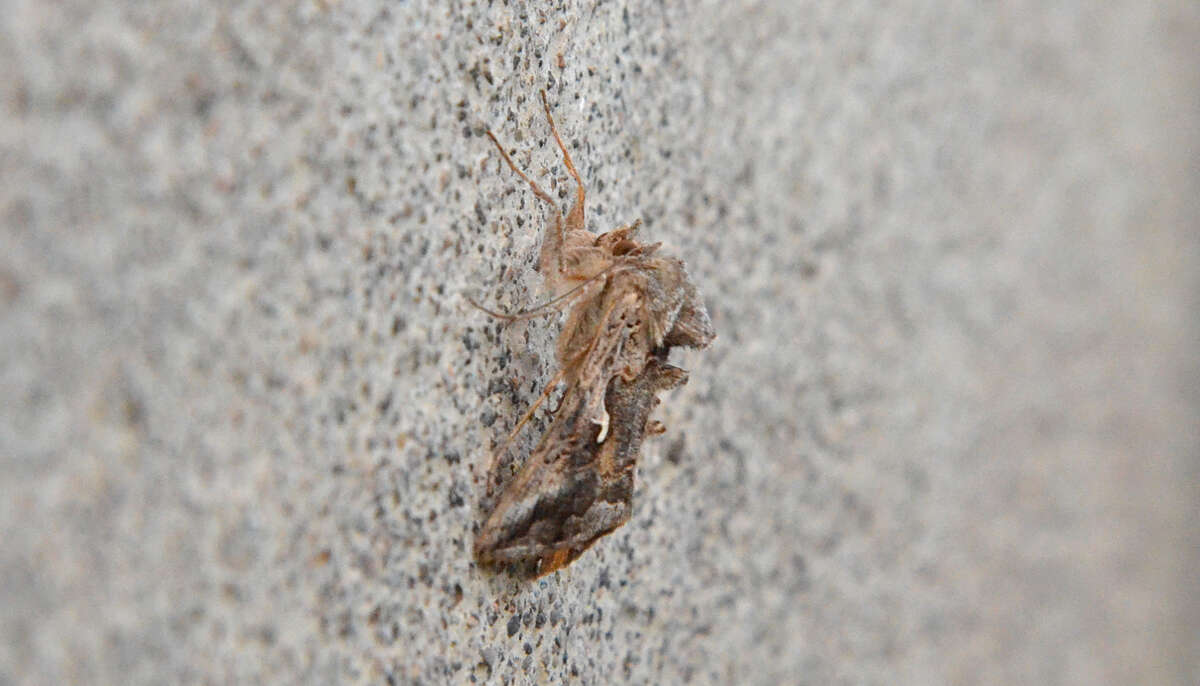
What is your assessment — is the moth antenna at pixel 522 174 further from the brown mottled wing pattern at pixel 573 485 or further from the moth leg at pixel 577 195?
the brown mottled wing pattern at pixel 573 485

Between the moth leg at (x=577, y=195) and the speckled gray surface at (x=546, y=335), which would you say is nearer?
the speckled gray surface at (x=546, y=335)

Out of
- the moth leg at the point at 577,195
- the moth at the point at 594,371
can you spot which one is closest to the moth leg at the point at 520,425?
the moth at the point at 594,371

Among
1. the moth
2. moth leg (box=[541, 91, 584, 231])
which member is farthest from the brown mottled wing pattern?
moth leg (box=[541, 91, 584, 231])

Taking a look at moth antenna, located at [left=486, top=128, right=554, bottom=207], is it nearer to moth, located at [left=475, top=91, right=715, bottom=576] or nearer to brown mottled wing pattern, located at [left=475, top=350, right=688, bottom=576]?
moth, located at [left=475, top=91, right=715, bottom=576]

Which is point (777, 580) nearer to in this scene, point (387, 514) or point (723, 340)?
point (723, 340)

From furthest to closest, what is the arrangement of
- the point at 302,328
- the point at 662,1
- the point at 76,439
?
the point at 662,1
the point at 302,328
the point at 76,439

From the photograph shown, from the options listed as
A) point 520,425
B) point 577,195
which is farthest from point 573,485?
point 577,195

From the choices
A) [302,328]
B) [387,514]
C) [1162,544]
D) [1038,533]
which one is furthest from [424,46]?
[1162,544]
